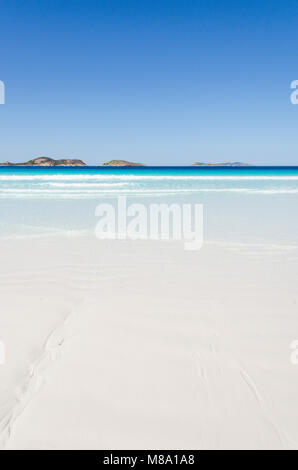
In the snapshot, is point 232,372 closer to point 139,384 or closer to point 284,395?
point 284,395

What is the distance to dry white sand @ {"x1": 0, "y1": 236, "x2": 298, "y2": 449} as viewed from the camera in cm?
204

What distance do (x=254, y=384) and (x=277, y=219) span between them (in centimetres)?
811

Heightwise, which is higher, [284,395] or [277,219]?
[277,219]

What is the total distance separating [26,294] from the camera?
13.4ft

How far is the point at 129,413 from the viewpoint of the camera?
216 cm

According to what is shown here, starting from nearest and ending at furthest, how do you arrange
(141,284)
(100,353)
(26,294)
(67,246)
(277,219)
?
1. (100,353)
2. (26,294)
3. (141,284)
4. (67,246)
5. (277,219)

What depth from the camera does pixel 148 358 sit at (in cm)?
273

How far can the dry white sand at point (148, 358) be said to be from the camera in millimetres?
2044
